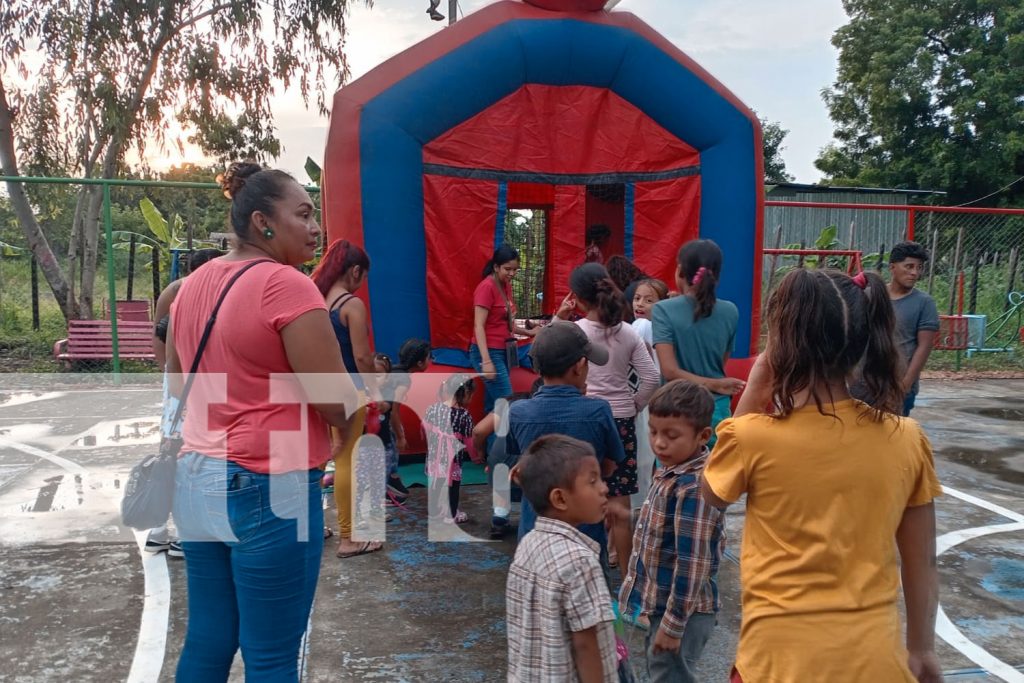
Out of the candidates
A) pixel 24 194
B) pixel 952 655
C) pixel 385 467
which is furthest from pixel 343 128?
pixel 24 194

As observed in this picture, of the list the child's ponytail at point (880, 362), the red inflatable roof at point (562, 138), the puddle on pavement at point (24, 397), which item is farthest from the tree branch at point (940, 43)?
the child's ponytail at point (880, 362)

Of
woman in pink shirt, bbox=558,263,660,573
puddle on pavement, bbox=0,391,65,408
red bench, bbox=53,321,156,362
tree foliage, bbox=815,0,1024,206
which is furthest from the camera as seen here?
tree foliage, bbox=815,0,1024,206

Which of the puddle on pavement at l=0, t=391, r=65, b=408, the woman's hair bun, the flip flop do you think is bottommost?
the flip flop

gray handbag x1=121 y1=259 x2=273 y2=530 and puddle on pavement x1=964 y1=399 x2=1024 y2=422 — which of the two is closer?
gray handbag x1=121 y1=259 x2=273 y2=530

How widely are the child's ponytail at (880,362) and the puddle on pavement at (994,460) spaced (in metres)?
5.54

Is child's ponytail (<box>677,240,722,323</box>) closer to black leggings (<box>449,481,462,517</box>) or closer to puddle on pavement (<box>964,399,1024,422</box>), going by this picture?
black leggings (<box>449,481,462,517</box>)

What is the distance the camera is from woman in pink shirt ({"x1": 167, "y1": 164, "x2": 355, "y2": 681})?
2.26 meters

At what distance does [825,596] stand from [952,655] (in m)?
2.28

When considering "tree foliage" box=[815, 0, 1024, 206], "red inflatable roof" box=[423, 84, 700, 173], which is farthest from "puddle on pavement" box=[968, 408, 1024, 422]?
"tree foliage" box=[815, 0, 1024, 206]

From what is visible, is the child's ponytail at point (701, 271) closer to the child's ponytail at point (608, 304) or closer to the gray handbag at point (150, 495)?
the child's ponytail at point (608, 304)

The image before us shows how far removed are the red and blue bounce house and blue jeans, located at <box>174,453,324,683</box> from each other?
3661 millimetres

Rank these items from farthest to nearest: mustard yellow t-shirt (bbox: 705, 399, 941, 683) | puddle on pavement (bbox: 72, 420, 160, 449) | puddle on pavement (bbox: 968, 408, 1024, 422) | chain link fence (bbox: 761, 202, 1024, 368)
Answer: chain link fence (bbox: 761, 202, 1024, 368)
puddle on pavement (bbox: 968, 408, 1024, 422)
puddle on pavement (bbox: 72, 420, 160, 449)
mustard yellow t-shirt (bbox: 705, 399, 941, 683)

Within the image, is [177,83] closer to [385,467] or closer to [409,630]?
[385,467]

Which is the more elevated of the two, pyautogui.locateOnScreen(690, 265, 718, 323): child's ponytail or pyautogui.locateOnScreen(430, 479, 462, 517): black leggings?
pyautogui.locateOnScreen(690, 265, 718, 323): child's ponytail
